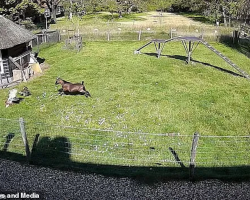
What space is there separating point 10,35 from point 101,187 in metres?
12.6

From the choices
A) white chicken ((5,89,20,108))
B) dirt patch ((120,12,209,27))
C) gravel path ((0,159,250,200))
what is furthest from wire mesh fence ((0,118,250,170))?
dirt patch ((120,12,209,27))

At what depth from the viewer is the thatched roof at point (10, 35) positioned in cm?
1625

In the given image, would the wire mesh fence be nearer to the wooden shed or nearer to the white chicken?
the white chicken

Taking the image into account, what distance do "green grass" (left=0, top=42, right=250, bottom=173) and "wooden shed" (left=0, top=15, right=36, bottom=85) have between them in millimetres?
1324

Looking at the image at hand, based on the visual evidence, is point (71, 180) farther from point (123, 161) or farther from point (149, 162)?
point (149, 162)

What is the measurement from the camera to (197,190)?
7688mm

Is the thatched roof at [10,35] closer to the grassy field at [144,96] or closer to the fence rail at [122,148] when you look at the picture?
the grassy field at [144,96]

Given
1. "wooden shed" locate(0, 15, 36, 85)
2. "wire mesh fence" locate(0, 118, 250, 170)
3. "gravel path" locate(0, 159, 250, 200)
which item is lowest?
"wire mesh fence" locate(0, 118, 250, 170)

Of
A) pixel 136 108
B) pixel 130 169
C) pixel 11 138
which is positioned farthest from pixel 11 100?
pixel 130 169

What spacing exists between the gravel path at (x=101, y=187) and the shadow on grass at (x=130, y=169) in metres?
0.27

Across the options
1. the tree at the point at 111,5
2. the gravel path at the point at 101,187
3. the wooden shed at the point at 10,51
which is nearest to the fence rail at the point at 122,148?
the gravel path at the point at 101,187

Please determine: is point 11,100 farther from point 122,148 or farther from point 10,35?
point 122,148

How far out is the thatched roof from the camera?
16.3 metres

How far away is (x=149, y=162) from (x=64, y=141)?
3.24 meters
